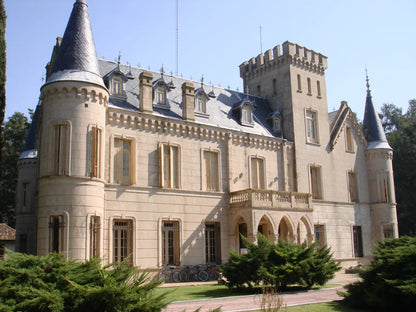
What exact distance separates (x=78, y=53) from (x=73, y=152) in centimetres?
532

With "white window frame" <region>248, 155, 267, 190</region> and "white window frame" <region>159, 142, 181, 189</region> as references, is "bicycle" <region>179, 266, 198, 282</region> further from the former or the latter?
"white window frame" <region>248, 155, 267, 190</region>

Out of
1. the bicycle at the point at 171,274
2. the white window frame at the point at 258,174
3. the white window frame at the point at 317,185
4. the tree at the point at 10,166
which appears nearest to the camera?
the bicycle at the point at 171,274

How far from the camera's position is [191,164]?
27.9m

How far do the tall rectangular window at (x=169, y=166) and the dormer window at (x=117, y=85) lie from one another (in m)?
4.06

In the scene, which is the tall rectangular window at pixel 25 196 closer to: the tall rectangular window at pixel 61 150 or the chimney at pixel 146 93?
the tall rectangular window at pixel 61 150

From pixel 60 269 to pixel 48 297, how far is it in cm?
117

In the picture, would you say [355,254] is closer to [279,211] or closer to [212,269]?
[279,211]

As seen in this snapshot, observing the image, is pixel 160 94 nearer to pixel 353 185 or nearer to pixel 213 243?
pixel 213 243

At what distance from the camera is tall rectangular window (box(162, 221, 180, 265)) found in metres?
26.1

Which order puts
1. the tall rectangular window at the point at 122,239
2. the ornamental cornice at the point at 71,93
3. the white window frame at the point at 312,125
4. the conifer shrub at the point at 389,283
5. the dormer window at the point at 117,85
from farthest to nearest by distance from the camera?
the white window frame at the point at 312,125 < the dormer window at the point at 117,85 < the tall rectangular window at the point at 122,239 < the ornamental cornice at the point at 71,93 < the conifer shrub at the point at 389,283

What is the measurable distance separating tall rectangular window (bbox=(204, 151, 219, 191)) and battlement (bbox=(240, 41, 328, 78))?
11477mm

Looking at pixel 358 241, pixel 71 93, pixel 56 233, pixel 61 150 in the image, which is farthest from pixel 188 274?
pixel 358 241

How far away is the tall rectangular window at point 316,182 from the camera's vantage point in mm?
34719

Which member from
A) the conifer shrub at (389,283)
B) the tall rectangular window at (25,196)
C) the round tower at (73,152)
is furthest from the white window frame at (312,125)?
the tall rectangular window at (25,196)
